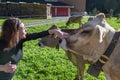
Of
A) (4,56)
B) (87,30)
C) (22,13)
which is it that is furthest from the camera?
(22,13)

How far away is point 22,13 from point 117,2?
34.8 m

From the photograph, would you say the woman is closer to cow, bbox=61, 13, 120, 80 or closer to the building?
cow, bbox=61, 13, 120, 80

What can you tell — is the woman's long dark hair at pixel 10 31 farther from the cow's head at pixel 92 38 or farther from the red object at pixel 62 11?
the red object at pixel 62 11

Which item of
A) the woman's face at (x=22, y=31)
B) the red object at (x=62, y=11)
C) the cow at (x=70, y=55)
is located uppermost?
the woman's face at (x=22, y=31)

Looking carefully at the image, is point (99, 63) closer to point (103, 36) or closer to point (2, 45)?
point (103, 36)

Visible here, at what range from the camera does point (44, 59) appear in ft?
38.3

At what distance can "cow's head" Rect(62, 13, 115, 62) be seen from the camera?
4.34 metres

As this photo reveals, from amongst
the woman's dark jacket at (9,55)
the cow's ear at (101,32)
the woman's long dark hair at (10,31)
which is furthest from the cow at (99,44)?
the woman's dark jacket at (9,55)

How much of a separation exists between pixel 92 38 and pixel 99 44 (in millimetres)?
113

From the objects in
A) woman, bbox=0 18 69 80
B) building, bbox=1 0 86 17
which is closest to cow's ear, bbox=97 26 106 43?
A: woman, bbox=0 18 69 80

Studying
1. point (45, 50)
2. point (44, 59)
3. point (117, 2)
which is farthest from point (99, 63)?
point (117, 2)

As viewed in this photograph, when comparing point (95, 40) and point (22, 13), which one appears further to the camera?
point (22, 13)

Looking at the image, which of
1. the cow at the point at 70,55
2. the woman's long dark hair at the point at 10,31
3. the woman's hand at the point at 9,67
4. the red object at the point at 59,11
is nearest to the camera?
the woman's hand at the point at 9,67

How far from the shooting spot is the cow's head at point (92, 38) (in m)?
4.34
